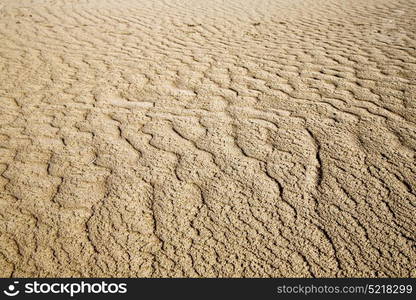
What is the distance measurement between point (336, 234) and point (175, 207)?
0.94 m

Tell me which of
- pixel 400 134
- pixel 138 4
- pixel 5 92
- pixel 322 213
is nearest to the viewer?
pixel 322 213

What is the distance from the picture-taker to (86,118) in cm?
281

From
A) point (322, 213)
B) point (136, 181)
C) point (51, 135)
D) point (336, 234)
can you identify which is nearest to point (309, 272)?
point (336, 234)

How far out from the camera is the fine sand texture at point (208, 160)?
1.60m

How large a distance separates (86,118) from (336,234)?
228cm

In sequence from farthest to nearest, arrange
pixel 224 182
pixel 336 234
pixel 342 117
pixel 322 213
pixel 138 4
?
pixel 138 4, pixel 342 117, pixel 224 182, pixel 322 213, pixel 336 234

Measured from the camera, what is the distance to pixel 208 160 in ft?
7.45

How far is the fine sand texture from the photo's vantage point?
5.26 ft

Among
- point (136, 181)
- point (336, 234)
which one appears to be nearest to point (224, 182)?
point (136, 181)

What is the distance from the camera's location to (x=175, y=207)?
1886mm

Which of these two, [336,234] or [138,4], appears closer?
[336,234]

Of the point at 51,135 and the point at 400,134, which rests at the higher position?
the point at 400,134

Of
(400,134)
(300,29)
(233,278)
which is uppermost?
(300,29)

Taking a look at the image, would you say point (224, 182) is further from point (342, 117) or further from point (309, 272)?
point (342, 117)
